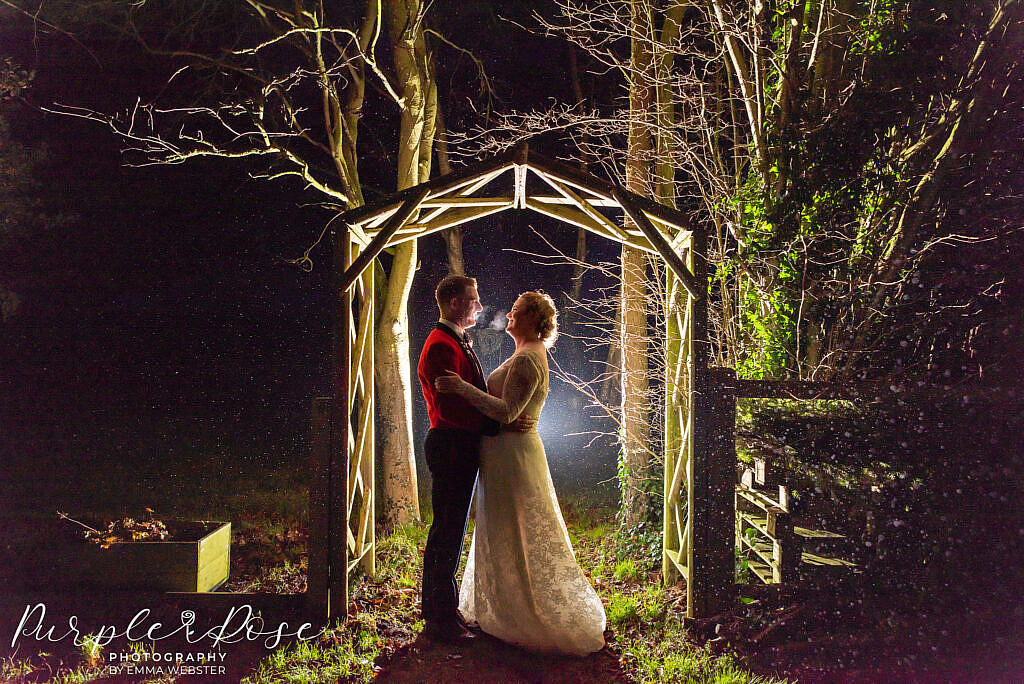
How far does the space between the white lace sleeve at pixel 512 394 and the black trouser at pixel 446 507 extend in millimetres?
226

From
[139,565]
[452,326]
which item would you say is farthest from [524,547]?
→ [139,565]

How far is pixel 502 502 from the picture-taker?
10.5 feet

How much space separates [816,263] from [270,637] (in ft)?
12.9

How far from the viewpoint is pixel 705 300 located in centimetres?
349

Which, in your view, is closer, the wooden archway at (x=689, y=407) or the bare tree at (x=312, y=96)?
the wooden archway at (x=689, y=407)

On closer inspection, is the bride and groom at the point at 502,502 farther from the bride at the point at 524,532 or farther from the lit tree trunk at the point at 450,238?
the lit tree trunk at the point at 450,238

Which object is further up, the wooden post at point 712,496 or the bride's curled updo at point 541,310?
the bride's curled updo at point 541,310

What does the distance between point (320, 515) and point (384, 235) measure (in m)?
1.60

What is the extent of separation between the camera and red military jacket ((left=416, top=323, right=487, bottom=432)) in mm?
3168

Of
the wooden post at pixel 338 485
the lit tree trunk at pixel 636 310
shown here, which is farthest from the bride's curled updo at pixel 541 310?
the lit tree trunk at pixel 636 310

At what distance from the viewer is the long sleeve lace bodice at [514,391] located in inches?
121

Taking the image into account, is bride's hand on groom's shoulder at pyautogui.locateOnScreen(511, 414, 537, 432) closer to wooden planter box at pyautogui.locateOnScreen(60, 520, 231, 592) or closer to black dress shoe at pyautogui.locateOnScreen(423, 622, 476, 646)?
black dress shoe at pyautogui.locateOnScreen(423, 622, 476, 646)

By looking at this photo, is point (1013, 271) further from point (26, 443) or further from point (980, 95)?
point (26, 443)

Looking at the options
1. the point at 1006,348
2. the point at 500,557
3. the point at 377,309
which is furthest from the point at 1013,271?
the point at 377,309
